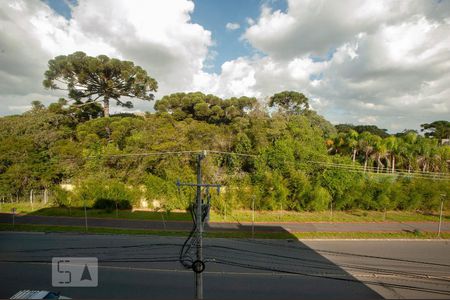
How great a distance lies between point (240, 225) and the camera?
16.1 m

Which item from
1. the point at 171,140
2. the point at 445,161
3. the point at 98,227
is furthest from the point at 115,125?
the point at 445,161

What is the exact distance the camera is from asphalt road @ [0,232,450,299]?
8.52 meters

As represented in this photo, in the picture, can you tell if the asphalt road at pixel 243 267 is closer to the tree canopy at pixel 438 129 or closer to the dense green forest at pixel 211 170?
the dense green forest at pixel 211 170

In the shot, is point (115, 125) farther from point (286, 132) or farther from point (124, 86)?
point (286, 132)

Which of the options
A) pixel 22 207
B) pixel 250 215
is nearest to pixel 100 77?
pixel 22 207

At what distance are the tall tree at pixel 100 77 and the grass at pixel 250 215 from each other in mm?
15636

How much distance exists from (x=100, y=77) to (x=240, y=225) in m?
25.4

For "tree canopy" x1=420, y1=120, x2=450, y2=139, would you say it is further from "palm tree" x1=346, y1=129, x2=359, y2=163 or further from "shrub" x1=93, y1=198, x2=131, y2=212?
"shrub" x1=93, y1=198, x2=131, y2=212

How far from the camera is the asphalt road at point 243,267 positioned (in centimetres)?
852

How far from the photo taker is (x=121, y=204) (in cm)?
1881

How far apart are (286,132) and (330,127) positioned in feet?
74.9

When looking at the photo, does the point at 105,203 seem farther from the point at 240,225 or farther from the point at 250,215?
the point at 250,215

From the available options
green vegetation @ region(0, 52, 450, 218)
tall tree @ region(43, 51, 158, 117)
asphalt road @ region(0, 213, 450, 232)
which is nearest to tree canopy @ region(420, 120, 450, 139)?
green vegetation @ region(0, 52, 450, 218)

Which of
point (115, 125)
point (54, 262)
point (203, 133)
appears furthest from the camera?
point (115, 125)
